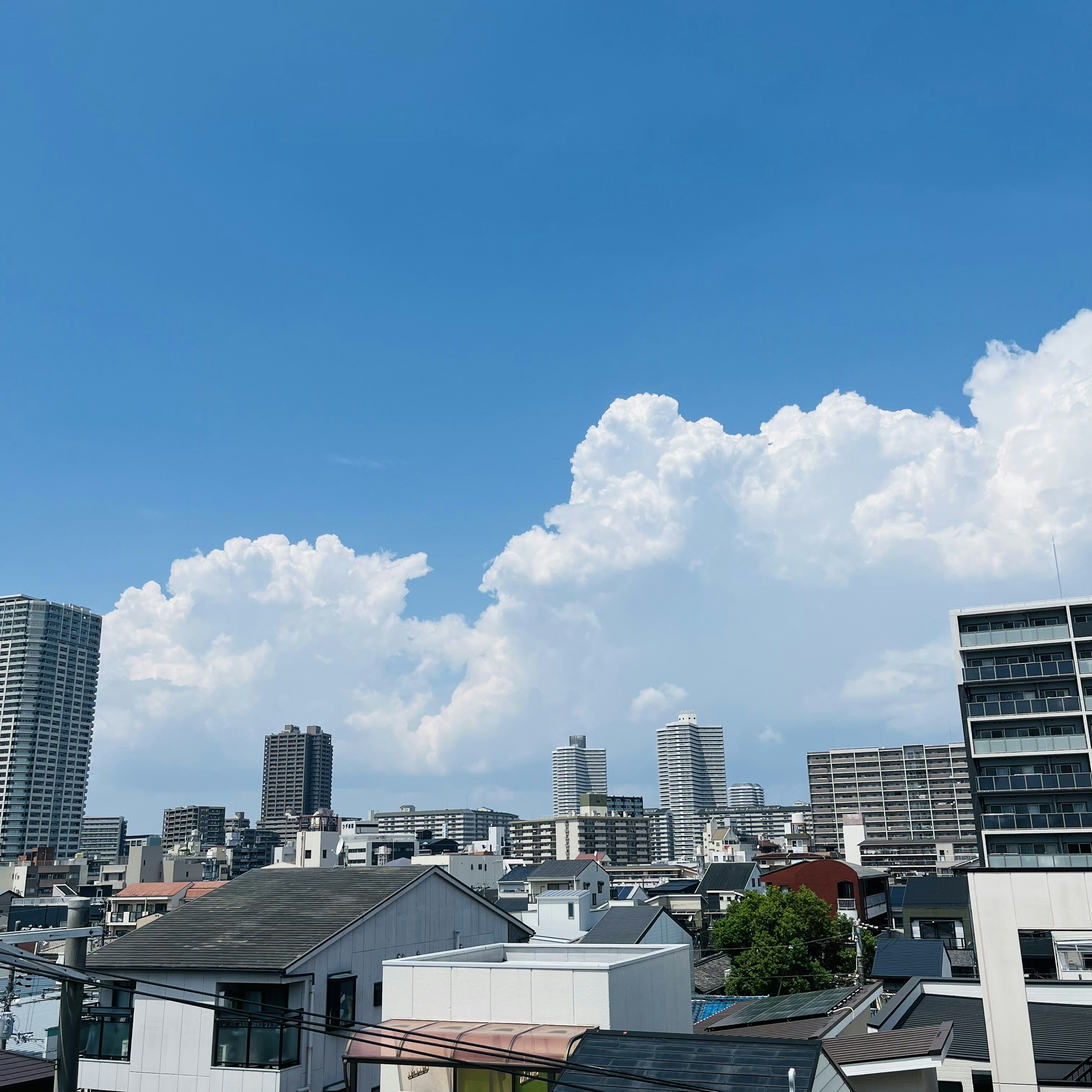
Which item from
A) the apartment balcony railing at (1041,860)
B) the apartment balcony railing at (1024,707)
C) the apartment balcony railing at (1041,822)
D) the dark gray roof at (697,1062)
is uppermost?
the apartment balcony railing at (1024,707)

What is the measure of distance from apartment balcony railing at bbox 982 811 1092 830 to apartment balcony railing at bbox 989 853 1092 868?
1.76 m

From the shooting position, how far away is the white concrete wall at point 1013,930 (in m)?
21.9

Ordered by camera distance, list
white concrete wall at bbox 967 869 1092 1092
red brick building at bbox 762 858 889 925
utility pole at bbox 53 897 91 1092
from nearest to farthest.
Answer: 1. utility pole at bbox 53 897 91 1092
2. white concrete wall at bbox 967 869 1092 1092
3. red brick building at bbox 762 858 889 925

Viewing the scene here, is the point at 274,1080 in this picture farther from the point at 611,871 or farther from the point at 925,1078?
the point at 611,871

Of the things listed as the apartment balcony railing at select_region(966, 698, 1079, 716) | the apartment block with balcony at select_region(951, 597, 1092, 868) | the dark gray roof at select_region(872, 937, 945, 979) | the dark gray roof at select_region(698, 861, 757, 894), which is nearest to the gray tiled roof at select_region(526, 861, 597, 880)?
the dark gray roof at select_region(698, 861, 757, 894)

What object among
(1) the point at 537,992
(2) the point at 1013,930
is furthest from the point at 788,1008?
(1) the point at 537,992

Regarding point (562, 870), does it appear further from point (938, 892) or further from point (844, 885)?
point (938, 892)

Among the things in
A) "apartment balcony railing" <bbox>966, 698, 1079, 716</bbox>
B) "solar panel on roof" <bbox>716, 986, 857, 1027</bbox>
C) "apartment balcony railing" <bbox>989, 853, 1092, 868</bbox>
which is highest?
"apartment balcony railing" <bbox>966, 698, 1079, 716</bbox>

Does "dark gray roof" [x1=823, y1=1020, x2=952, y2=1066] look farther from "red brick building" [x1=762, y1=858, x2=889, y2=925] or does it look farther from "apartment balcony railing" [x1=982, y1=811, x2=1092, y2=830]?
"red brick building" [x1=762, y1=858, x2=889, y2=925]

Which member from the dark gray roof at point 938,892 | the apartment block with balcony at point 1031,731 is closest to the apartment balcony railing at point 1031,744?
the apartment block with balcony at point 1031,731

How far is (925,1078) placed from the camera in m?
22.9

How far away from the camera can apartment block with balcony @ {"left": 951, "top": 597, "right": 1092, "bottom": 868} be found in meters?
65.4

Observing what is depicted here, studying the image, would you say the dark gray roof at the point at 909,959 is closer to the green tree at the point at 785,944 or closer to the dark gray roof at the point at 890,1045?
the green tree at the point at 785,944

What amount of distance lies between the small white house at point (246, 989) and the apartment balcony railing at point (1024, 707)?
50.5 m
